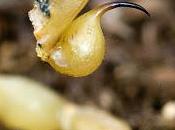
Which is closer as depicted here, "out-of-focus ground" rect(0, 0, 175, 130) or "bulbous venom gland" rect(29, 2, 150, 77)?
"bulbous venom gland" rect(29, 2, 150, 77)

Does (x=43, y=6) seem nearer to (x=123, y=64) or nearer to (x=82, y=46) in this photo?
(x=82, y=46)

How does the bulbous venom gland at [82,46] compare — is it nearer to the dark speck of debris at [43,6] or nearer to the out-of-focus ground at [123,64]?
the dark speck of debris at [43,6]

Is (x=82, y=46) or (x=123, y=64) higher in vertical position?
(x=123, y=64)

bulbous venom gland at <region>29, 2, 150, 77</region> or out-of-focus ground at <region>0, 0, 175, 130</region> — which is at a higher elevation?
out-of-focus ground at <region>0, 0, 175, 130</region>

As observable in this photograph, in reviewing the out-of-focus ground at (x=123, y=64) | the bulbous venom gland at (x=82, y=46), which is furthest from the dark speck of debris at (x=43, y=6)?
the out-of-focus ground at (x=123, y=64)

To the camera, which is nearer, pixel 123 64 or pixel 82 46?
pixel 82 46

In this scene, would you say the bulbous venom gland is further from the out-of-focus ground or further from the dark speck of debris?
the out-of-focus ground

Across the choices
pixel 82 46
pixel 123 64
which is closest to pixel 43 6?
pixel 82 46

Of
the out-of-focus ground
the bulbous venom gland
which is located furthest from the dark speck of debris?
the out-of-focus ground

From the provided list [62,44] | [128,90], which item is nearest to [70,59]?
[62,44]

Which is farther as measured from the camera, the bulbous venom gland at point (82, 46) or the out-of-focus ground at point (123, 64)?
the out-of-focus ground at point (123, 64)
